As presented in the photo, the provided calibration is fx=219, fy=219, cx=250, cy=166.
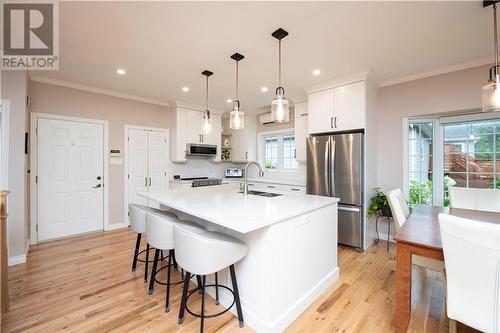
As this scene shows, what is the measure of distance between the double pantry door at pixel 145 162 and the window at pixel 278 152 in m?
2.42

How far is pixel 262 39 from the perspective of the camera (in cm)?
228

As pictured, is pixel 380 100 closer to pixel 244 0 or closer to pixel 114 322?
pixel 244 0

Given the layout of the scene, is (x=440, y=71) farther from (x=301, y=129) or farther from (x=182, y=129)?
(x=182, y=129)

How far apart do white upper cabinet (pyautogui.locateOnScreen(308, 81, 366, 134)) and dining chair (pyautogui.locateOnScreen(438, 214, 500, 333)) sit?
7.49ft

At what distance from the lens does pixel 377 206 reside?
319 cm

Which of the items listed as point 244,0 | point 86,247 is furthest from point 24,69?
point 244,0

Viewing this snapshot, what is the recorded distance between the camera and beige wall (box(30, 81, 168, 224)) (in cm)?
346

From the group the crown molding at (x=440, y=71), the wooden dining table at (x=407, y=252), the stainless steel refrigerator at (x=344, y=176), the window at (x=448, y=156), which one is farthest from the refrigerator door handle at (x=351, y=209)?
the crown molding at (x=440, y=71)

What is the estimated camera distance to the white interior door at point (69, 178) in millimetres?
3457

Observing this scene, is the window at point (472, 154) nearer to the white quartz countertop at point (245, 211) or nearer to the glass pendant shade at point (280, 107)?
the white quartz countertop at point (245, 211)

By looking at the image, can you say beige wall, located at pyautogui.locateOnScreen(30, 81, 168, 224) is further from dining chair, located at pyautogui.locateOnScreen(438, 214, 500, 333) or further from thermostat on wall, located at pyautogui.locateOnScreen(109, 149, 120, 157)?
dining chair, located at pyautogui.locateOnScreen(438, 214, 500, 333)

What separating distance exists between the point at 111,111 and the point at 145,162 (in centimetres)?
112

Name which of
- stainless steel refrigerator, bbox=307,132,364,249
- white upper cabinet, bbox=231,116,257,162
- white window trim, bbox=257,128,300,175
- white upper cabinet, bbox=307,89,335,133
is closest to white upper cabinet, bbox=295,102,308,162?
white upper cabinet, bbox=307,89,335,133

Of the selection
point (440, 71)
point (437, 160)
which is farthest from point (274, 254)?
point (440, 71)
